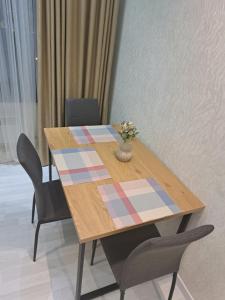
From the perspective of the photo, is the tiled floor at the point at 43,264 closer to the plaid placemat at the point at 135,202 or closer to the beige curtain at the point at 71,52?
the plaid placemat at the point at 135,202

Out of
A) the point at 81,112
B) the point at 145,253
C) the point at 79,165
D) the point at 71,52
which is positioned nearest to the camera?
the point at 145,253

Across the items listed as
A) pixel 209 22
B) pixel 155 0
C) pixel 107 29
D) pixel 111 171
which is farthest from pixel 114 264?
pixel 107 29

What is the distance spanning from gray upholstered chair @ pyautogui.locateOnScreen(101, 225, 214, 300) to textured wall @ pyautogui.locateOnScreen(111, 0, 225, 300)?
10.8 inches

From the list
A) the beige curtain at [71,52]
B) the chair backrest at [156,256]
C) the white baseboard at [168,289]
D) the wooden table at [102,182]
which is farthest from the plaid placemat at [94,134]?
the white baseboard at [168,289]

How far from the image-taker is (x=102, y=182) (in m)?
1.47

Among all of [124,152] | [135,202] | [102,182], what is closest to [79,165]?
[102,182]

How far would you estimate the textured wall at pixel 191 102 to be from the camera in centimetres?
126

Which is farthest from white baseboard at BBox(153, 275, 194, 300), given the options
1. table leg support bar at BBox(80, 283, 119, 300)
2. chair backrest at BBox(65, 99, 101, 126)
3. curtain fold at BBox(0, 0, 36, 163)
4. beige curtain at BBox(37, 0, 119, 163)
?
curtain fold at BBox(0, 0, 36, 163)

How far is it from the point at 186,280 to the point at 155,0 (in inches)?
80.5

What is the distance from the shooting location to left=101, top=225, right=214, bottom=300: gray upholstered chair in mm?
976

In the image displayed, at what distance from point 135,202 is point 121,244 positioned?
288mm

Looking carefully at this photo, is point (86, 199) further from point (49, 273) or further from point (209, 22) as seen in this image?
point (209, 22)

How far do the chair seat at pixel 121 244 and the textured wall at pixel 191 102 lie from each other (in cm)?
34

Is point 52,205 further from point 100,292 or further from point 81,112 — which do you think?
point 81,112
